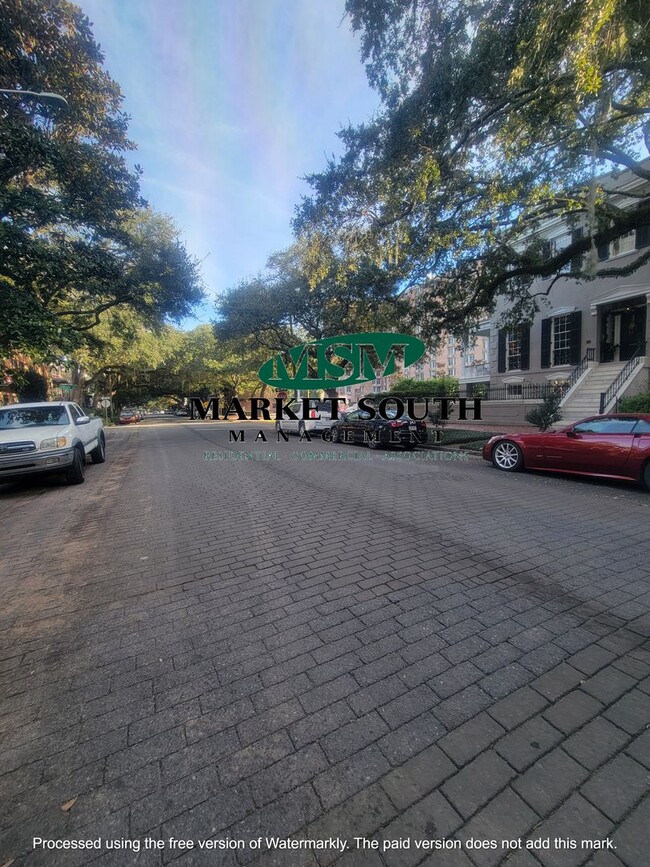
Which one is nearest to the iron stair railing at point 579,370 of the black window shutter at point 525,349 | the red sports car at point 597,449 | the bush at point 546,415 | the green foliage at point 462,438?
the black window shutter at point 525,349

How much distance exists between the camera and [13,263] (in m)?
10.2

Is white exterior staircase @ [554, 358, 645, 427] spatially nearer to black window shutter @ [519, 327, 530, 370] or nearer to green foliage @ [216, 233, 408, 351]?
black window shutter @ [519, 327, 530, 370]

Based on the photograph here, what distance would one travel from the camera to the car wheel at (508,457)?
330 inches

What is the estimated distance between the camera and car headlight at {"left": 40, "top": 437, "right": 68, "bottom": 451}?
7.20m

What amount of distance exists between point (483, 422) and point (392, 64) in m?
15.8

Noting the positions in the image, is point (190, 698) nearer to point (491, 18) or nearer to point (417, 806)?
point (417, 806)

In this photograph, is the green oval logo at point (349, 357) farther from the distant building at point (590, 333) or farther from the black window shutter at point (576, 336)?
the black window shutter at point (576, 336)

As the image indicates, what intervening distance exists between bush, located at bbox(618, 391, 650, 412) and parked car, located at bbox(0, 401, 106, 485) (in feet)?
52.5

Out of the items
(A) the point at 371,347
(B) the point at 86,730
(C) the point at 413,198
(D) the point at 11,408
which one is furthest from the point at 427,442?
(B) the point at 86,730

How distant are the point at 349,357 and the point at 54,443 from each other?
1543cm

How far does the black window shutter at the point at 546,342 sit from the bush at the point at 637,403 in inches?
268

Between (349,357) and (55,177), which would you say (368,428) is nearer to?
(349,357)

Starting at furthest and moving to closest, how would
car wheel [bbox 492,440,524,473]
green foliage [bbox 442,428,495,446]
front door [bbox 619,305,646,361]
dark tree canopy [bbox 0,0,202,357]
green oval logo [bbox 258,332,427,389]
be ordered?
green oval logo [bbox 258,332,427,389] → front door [bbox 619,305,646,361] → green foliage [bbox 442,428,495,446] → dark tree canopy [bbox 0,0,202,357] → car wheel [bbox 492,440,524,473]

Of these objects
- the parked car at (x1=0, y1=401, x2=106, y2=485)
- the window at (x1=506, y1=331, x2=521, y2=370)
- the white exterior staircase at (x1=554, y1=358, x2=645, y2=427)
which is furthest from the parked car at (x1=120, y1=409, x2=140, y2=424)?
the white exterior staircase at (x1=554, y1=358, x2=645, y2=427)
